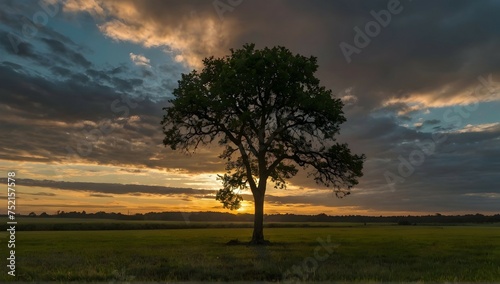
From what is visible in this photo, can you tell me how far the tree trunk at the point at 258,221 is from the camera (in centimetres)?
4034

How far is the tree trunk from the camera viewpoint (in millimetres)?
40344

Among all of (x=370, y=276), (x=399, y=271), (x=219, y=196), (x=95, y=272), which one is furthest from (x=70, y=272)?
(x=219, y=196)

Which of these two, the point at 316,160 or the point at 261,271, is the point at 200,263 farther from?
the point at 316,160

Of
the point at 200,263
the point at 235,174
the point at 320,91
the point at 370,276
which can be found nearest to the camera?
the point at 370,276

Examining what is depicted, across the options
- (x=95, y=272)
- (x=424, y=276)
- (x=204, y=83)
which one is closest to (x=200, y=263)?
(x=95, y=272)

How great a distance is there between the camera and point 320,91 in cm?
4125

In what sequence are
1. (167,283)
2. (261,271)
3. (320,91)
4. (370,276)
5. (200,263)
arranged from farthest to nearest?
(320,91)
(200,263)
(261,271)
(370,276)
(167,283)

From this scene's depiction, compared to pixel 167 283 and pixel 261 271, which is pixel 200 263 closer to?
pixel 261 271

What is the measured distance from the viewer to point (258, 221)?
134ft

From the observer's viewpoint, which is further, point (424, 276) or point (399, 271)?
point (399, 271)

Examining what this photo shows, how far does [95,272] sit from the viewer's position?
17266mm

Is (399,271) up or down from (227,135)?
down

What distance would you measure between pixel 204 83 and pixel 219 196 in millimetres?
11279

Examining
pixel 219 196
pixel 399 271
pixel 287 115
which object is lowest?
pixel 399 271
